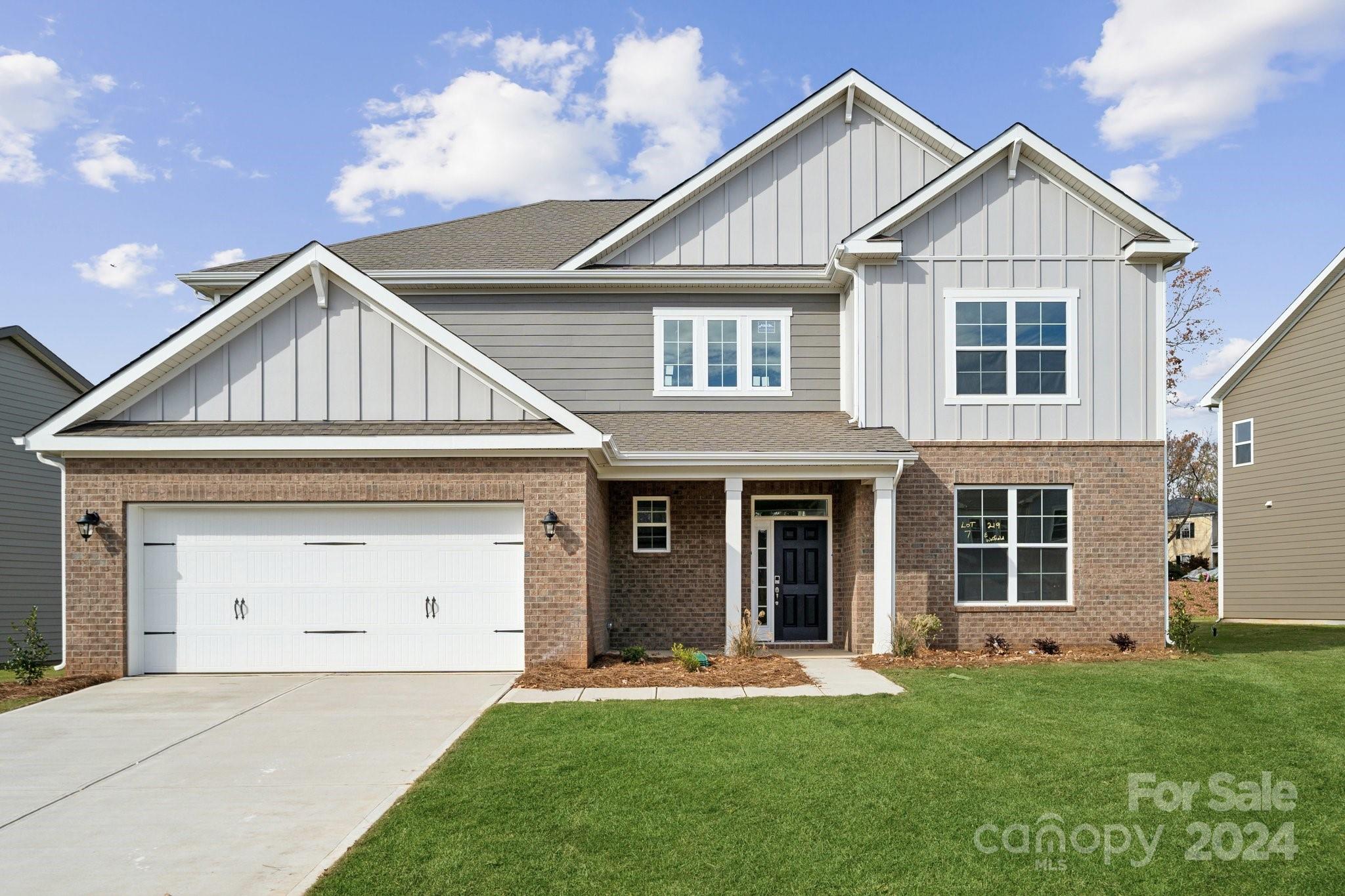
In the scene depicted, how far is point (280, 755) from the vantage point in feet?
28.4

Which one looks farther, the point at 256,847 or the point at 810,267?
the point at 810,267

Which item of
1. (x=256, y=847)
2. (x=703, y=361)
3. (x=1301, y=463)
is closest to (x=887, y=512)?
(x=703, y=361)

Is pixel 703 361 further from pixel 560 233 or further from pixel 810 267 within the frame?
pixel 560 233

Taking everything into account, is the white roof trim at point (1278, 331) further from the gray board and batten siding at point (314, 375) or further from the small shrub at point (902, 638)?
the gray board and batten siding at point (314, 375)

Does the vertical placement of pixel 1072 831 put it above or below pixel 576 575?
below

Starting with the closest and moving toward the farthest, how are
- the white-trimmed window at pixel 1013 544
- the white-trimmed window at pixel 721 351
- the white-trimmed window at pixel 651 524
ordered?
the white-trimmed window at pixel 1013 544
the white-trimmed window at pixel 651 524
the white-trimmed window at pixel 721 351

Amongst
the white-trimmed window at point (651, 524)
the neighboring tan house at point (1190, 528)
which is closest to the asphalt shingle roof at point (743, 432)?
the white-trimmed window at point (651, 524)

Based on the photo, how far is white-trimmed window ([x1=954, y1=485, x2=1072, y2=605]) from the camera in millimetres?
14984

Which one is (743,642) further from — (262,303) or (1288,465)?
(1288,465)

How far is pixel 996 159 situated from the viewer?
15.1 metres

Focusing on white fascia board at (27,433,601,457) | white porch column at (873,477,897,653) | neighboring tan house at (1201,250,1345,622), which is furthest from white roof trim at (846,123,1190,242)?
neighboring tan house at (1201,250,1345,622)

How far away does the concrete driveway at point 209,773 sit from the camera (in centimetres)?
599

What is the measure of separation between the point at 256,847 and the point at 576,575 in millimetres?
6748

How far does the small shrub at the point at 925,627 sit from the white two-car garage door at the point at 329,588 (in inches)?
213
